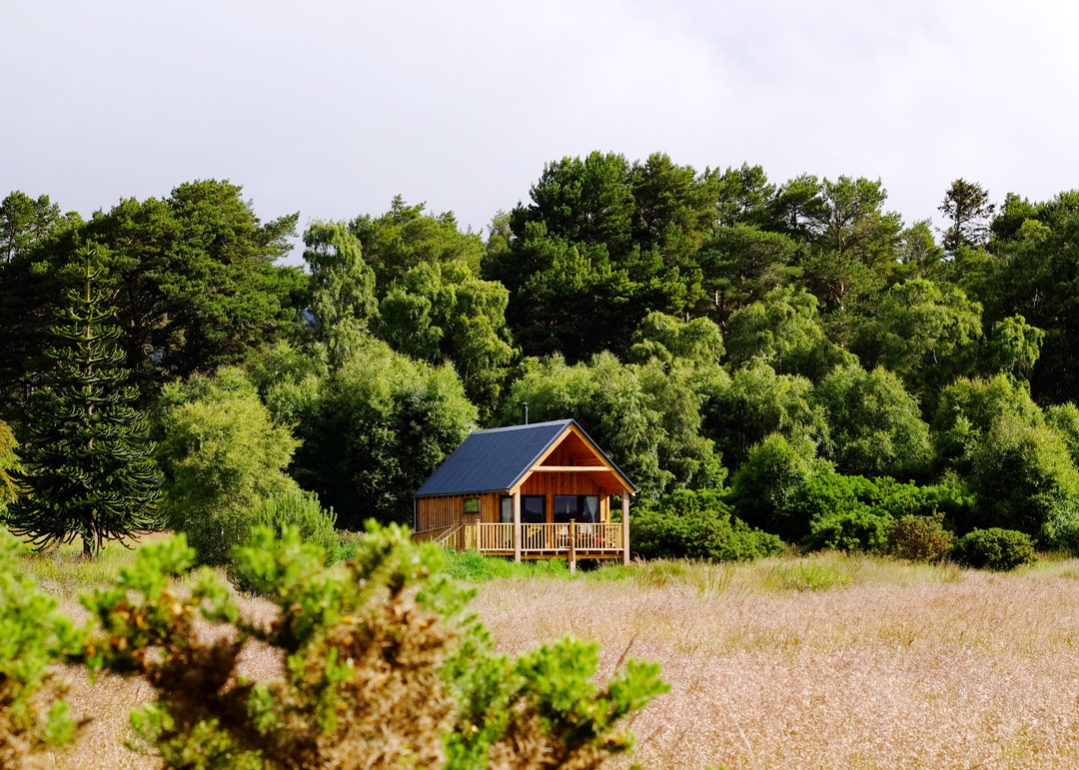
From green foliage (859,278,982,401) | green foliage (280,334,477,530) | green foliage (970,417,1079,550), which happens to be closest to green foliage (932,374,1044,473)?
green foliage (859,278,982,401)

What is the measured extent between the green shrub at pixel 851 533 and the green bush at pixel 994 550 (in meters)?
2.10

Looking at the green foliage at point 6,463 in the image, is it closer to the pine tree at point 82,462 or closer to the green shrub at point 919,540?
the pine tree at point 82,462

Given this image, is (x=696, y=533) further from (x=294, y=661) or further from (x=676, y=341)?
(x=294, y=661)

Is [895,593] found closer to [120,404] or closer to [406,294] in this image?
[120,404]

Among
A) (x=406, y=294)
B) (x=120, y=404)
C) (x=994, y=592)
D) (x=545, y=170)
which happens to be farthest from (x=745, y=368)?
(x=994, y=592)

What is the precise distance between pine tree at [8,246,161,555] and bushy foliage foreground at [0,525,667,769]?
26656mm

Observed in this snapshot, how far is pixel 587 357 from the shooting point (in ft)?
185

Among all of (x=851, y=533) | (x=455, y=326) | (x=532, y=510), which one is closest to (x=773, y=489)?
(x=851, y=533)

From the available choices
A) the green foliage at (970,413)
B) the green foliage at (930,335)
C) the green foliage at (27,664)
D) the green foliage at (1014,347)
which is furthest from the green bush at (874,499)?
the green foliage at (27,664)

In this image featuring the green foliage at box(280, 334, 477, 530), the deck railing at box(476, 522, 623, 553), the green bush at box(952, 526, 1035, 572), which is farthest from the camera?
the green foliage at box(280, 334, 477, 530)

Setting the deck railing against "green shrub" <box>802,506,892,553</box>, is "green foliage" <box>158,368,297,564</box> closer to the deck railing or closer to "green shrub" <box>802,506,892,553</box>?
the deck railing

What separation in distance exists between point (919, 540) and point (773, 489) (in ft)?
25.7

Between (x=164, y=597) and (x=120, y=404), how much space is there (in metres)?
28.4

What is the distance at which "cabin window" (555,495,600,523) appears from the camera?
34531 mm
